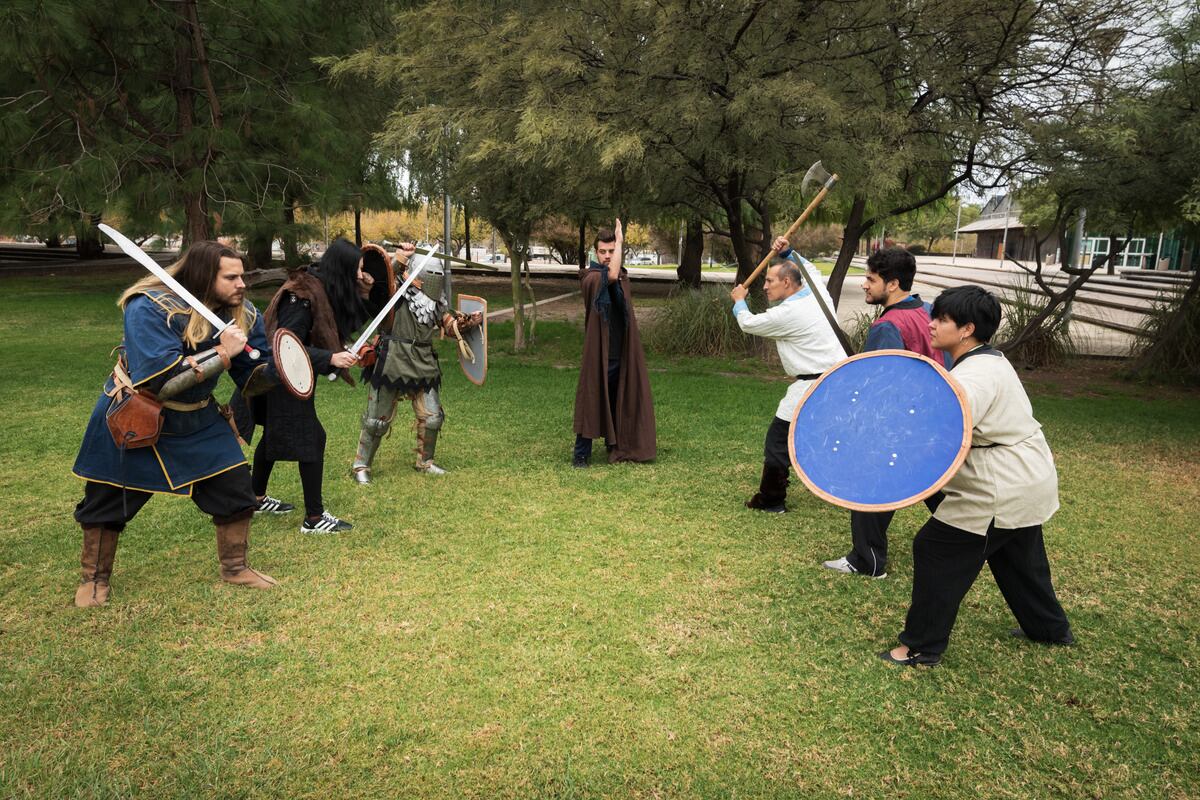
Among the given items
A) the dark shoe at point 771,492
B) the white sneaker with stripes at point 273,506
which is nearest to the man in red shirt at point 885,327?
the dark shoe at point 771,492

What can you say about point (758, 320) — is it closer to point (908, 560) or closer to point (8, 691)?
point (908, 560)

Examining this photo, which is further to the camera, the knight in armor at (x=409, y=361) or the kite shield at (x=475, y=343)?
the kite shield at (x=475, y=343)

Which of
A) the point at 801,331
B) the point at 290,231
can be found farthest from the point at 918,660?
the point at 290,231

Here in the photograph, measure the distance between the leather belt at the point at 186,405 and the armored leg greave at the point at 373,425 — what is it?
209 cm

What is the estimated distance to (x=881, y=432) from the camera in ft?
10.5

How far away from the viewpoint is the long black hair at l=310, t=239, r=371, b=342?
16.2ft

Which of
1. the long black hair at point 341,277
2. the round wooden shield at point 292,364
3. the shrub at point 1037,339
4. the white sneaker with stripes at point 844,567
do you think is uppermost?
the long black hair at point 341,277

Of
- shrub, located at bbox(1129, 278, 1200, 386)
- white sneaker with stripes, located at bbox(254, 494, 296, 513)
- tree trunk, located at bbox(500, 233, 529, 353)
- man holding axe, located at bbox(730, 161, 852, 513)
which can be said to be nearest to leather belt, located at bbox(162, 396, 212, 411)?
white sneaker with stripes, located at bbox(254, 494, 296, 513)

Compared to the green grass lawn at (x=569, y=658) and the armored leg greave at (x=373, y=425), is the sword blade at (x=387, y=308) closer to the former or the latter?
the armored leg greave at (x=373, y=425)

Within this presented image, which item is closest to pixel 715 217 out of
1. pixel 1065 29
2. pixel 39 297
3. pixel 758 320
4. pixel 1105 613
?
pixel 1065 29

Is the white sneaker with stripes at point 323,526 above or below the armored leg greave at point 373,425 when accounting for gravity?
below

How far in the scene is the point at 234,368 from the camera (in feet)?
13.2

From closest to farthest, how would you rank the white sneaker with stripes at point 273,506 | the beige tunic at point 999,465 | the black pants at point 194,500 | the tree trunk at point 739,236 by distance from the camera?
the beige tunic at point 999,465
the black pants at point 194,500
the white sneaker with stripes at point 273,506
the tree trunk at point 739,236

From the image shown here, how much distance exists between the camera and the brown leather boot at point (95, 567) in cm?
387
